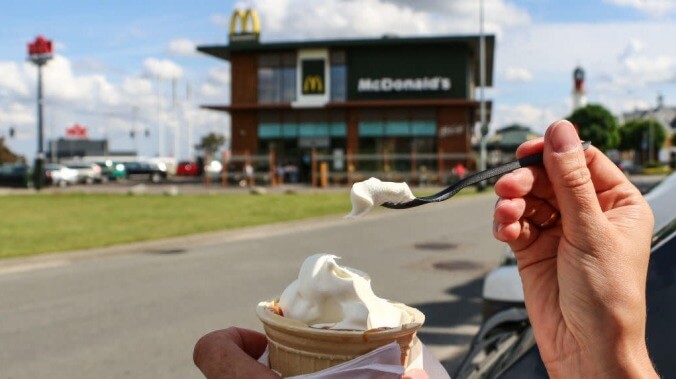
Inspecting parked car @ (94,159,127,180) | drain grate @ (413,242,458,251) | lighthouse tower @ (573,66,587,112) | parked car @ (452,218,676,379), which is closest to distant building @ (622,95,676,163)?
lighthouse tower @ (573,66,587,112)

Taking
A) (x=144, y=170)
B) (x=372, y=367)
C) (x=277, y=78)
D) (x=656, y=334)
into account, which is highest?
(x=277, y=78)

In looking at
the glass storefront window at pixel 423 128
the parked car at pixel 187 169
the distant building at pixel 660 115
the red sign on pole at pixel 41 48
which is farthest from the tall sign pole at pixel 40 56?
the distant building at pixel 660 115

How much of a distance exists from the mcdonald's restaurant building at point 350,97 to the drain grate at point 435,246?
30570mm

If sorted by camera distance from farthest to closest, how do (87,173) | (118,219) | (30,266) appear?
(87,173)
(118,219)
(30,266)

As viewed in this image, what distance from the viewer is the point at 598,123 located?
256 ft

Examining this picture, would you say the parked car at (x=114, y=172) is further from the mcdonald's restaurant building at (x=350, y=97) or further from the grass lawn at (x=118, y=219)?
the grass lawn at (x=118, y=219)

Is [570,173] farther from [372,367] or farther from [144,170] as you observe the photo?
[144,170]

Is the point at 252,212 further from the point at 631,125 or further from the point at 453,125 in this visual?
the point at 631,125

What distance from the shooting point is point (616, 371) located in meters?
1.69

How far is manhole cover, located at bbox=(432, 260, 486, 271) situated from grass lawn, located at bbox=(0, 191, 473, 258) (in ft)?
21.3

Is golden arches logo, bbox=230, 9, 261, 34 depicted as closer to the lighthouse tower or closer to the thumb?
the thumb

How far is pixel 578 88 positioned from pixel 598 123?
43586 millimetres

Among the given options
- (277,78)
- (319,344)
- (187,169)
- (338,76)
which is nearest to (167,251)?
(319,344)

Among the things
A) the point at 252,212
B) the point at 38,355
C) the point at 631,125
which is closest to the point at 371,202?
the point at 38,355
